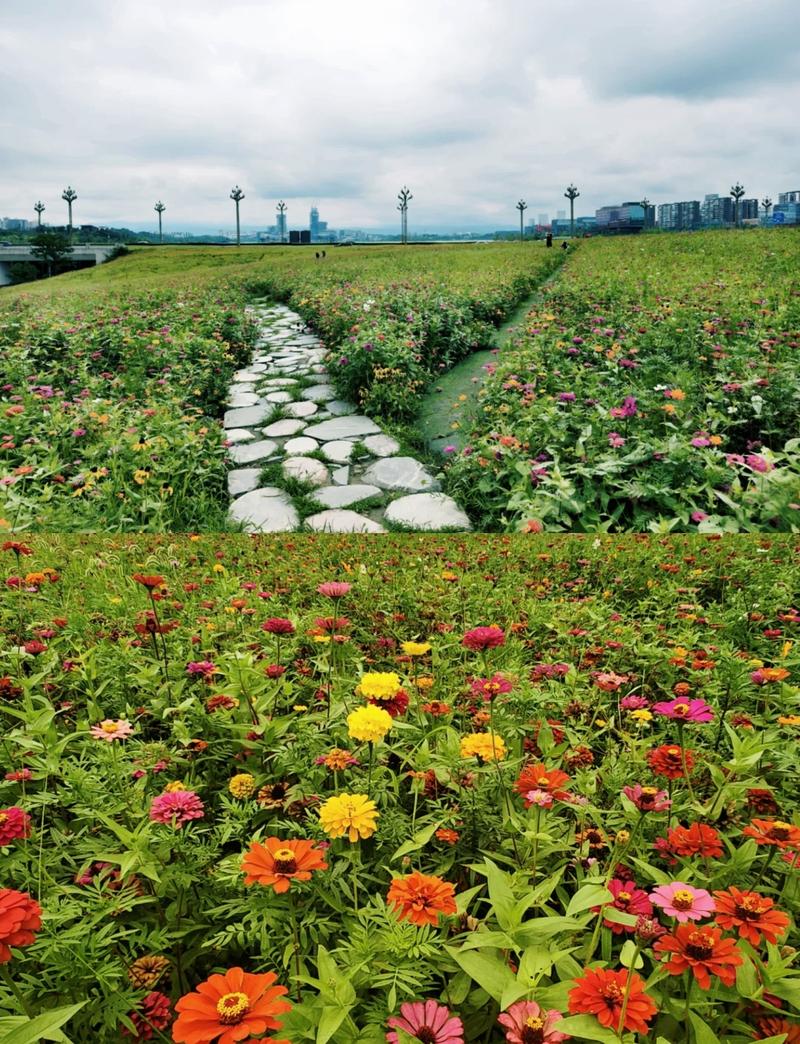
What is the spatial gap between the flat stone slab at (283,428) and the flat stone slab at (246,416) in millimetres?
207

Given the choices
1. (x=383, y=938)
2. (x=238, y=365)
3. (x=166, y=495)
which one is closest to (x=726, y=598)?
(x=383, y=938)

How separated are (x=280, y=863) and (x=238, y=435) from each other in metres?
5.28

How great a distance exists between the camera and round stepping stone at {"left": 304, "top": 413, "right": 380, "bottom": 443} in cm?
585

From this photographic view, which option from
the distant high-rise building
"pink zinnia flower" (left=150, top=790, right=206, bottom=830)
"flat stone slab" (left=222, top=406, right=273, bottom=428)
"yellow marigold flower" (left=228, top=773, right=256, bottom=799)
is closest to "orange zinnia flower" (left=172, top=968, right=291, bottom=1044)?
"pink zinnia flower" (left=150, top=790, right=206, bottom=830)

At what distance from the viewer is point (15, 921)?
767 millimetres

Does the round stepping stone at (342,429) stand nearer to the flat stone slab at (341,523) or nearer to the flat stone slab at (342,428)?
the flat stone slab at (342,428)

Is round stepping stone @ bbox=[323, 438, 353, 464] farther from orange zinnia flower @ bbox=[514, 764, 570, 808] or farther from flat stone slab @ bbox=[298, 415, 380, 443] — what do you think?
orange zinnia flower @ bbox=[514, 764, 570, 808]

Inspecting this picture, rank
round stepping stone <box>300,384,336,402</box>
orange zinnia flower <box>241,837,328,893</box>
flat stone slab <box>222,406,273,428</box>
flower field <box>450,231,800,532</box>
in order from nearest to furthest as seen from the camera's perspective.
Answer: orange zinnia flower <box>241,837,328,893</box> → flower field <box>450,231,800,532</box> → flat stone slab <box>222,406,273,428</box> → round stepping stone <box>300,384,336,402</box>

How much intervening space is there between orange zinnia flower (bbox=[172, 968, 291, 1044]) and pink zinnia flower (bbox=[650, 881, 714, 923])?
458mm

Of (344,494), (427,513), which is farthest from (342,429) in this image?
(427,513)

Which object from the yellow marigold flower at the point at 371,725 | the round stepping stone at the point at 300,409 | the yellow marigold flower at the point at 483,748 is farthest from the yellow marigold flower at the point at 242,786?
the round stepping stone at the point at 300,409

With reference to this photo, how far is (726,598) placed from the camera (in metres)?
2.95

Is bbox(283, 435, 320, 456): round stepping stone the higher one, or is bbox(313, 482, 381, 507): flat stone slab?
bbox(283, 435, 320, 456): round stepping stone

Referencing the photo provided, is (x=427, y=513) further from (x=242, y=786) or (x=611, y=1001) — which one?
(x=611, y=1001)
